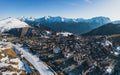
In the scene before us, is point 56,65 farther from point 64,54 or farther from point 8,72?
point 8,72

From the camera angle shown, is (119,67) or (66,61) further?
(66,61)

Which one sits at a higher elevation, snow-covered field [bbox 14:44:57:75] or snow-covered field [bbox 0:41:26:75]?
snow-covered field [bbox 0:41:26:75]

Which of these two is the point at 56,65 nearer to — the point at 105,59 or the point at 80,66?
the point at 80,66

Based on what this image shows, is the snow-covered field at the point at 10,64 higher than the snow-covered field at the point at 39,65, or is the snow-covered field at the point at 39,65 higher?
the snow-covered field at the point at 10,64

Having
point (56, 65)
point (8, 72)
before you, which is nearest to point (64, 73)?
point (56, 65)

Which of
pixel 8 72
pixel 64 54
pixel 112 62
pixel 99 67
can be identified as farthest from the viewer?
pixel 64 54

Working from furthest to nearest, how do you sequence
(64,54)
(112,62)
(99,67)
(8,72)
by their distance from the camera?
(64,54)
(112,62)
(99,67)
(8,72)

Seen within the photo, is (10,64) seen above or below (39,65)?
above

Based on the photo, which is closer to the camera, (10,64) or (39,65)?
(39,65)

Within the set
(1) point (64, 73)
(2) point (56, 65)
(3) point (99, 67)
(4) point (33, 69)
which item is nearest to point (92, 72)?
(3) point (99, 67)
